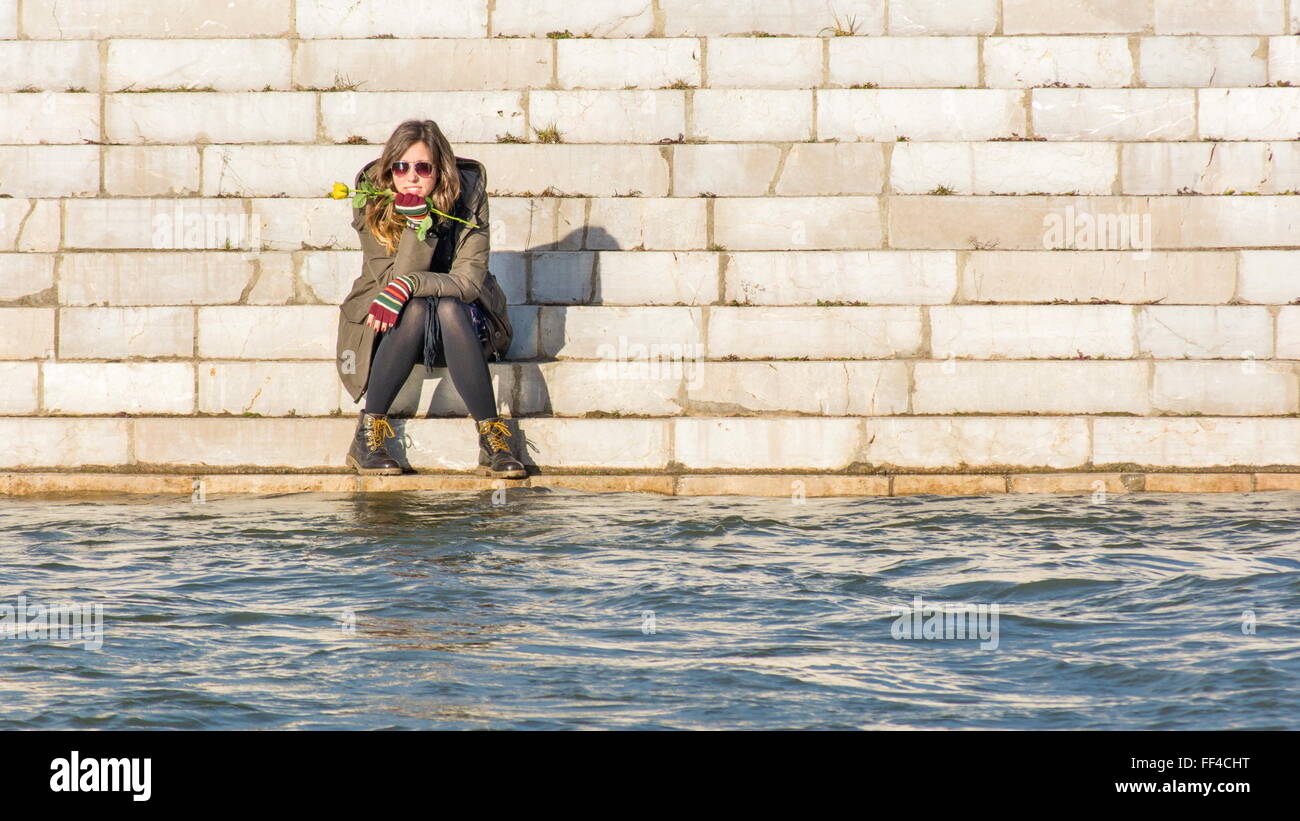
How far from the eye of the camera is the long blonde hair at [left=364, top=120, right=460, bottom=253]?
7.59m

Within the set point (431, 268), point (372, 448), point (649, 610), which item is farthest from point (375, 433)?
point (649, 610)

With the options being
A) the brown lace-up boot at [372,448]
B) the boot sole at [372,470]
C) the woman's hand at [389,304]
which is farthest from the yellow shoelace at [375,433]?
the woman's hand at [389,304]

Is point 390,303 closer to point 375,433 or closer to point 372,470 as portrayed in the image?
point 375,433

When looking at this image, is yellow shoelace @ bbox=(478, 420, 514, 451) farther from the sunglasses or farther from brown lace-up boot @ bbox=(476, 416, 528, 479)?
the sunglasses

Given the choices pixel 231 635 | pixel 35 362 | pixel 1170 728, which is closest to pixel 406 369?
pixel 35 362

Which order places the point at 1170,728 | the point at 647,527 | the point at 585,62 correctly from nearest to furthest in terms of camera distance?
the point at 1170,728
the point at 647,527
the point at 585,62

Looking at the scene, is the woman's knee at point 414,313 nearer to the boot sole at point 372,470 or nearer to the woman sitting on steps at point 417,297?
the woman sitting on steps at point 417,297

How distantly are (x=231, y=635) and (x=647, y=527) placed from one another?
7.36 ft

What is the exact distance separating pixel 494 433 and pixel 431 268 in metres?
0.96

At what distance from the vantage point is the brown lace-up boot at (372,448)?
755 cm

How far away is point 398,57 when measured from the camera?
30.1ft

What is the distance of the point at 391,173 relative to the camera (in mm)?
7598

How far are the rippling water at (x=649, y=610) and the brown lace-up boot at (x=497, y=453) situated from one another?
0.17 meters

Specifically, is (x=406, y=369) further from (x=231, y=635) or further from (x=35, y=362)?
(x=231, y=635)
